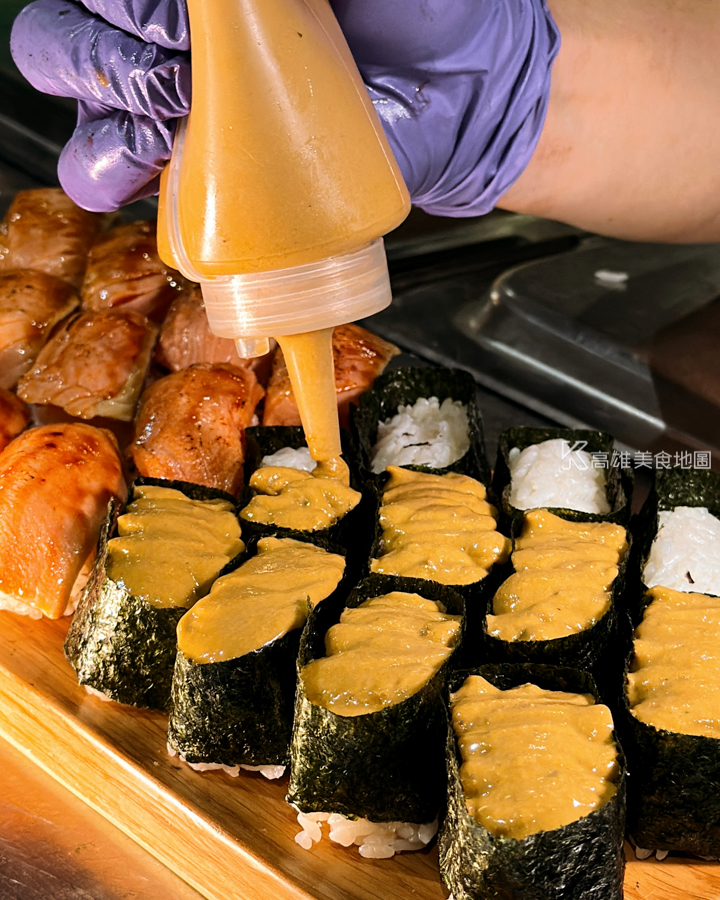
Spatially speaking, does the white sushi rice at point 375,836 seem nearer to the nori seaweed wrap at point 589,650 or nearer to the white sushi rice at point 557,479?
the nori seaweed wrap at point 589,650

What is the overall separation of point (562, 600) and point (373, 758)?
46 centimetres

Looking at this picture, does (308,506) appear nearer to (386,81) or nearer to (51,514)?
(51,514)

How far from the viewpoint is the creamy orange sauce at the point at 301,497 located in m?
1.89

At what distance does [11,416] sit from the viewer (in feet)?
7.47

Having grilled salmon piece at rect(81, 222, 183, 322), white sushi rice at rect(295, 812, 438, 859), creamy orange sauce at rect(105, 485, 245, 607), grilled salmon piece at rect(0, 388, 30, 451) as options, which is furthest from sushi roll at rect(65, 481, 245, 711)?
grilled salmon piece at rect(81, 222, 183, 322)

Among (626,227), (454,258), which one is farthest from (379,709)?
(454,258)

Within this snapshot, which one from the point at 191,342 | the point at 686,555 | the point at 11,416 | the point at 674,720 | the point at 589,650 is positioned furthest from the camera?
the point at 191,342

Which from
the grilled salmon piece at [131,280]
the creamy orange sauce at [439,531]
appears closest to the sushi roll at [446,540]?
the creamy orange sauce at [439,531]

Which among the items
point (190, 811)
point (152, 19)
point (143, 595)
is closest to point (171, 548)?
point (143, 595)

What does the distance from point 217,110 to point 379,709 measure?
3.04 feet

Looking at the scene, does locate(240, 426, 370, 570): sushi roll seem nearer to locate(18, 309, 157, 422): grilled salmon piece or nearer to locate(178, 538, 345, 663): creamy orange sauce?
locate(178, 538, 345, 663): creamy orange sauce

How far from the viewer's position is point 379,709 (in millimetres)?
1395

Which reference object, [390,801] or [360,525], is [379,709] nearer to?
[390,801]

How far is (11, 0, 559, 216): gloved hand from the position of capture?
4.79 ft
